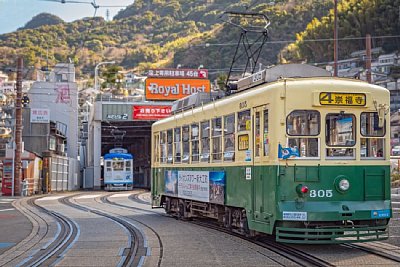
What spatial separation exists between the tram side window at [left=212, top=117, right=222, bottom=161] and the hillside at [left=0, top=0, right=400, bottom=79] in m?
57.1

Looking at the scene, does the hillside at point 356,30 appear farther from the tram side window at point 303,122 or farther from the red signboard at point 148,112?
the tram side window at point 303,122

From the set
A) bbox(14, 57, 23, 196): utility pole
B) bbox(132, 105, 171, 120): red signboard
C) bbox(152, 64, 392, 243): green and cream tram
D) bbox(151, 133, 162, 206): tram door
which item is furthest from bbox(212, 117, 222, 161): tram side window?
bbox(132, 105, 171, 120): red signboard

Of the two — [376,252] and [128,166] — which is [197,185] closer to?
[376,252]

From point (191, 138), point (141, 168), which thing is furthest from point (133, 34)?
point (191, 138)

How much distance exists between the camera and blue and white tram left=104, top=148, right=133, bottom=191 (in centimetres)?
4712

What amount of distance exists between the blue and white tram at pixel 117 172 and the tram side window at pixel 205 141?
A: 109 feet

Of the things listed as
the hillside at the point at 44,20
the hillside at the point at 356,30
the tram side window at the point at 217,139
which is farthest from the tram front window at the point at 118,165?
the hillside at the point at 44,20

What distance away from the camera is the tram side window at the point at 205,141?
46.7 feet

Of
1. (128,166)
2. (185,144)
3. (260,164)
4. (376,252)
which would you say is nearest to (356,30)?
(128,166)

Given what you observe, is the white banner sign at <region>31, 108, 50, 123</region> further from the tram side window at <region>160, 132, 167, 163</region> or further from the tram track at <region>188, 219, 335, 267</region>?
the tram track at <region>188, 219, 335, 267</region>

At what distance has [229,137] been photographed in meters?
12.9

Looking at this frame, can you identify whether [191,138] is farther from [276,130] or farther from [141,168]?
[141,168]

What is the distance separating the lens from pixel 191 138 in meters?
15.5

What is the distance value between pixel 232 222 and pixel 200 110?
297cm
